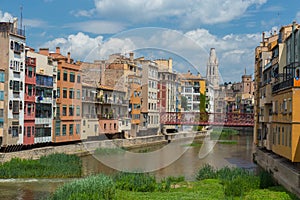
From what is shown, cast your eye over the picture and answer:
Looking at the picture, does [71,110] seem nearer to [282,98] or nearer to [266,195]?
[282,98]

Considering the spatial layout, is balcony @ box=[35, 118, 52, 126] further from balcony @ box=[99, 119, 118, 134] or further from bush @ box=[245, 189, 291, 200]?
bush @ box=[245, 189, 291, 200]

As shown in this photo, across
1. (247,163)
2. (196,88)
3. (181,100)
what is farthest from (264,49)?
(196,88)

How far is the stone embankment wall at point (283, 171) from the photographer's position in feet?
74.0

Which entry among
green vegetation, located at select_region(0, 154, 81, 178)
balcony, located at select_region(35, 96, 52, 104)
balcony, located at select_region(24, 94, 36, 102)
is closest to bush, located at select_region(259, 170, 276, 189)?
green vegetation, located at select_region(0, 154, 81, 178)

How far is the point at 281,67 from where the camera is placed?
33281 mm

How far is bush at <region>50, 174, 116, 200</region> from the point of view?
19.7 meters

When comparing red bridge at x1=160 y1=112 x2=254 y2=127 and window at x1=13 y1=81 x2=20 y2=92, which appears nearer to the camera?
window at x1=13 y1=81 x2=20 y2=92

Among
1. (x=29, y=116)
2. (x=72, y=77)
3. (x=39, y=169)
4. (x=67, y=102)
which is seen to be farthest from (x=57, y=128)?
(x=39, y=169)

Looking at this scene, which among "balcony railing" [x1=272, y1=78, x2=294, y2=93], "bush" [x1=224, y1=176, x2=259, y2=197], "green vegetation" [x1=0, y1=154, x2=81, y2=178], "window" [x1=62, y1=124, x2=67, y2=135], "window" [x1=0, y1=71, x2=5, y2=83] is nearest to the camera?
"bush" [x1=224, y1=176, x2=259, y2=197]

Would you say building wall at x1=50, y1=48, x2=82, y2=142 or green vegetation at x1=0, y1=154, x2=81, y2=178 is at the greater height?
building wall at x1=50, y1=48, x2=82, y2=142

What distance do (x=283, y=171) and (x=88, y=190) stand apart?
454 inches

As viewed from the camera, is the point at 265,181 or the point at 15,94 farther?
the point at 15,94

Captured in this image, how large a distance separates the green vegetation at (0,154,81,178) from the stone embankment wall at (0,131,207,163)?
2697mm

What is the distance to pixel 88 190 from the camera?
20422mm
